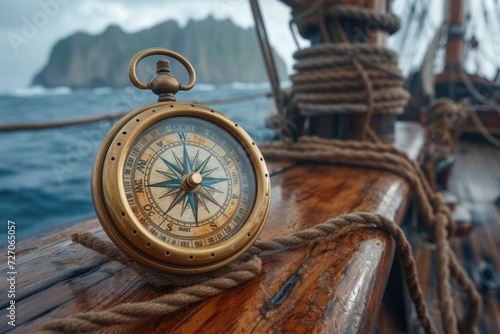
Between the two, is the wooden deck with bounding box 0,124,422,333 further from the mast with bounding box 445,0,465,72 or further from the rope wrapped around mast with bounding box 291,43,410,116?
the mast with bounding box 445,0,465,72

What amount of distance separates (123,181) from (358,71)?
3.60 feet

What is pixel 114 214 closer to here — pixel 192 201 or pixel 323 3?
pixel 192 201

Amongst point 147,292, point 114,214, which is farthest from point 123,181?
point 147,292

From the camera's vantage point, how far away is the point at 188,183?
51 centimetres

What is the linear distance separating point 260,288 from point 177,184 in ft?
0.68

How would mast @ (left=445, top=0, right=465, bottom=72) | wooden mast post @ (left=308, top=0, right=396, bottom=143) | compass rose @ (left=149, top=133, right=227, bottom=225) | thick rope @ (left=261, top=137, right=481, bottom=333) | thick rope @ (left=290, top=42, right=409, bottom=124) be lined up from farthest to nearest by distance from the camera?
1. mast @ (left=445, top=0, right=465, bottom=72)
2. wooden mast post @ (left=308, top=0, right=396, bottom=143)
3. thick rope @ (left=290, top=42, right=409, bottom=124)
4. thick rope @ (left=261, top=137, right=481, bottom=333)
5. compass rose @ (left=149, top=133, right=227, bottom=225)

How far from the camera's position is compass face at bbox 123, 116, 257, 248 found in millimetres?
489

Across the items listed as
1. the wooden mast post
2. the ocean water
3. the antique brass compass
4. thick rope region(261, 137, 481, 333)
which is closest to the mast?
the ocean water

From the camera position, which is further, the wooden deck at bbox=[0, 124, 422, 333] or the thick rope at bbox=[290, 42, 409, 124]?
the thick rope at bbox=[290, 42, 409, 124]

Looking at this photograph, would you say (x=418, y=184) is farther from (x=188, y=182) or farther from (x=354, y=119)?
(x=188, y=182)

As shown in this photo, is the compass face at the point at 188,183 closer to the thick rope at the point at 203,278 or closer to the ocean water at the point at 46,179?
the thick rope at the point at 203,278

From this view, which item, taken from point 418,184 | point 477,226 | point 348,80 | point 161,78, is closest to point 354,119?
point 348,80

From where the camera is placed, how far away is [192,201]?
0.52 meters

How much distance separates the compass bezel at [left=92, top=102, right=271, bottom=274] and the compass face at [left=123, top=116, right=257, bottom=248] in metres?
0.01
